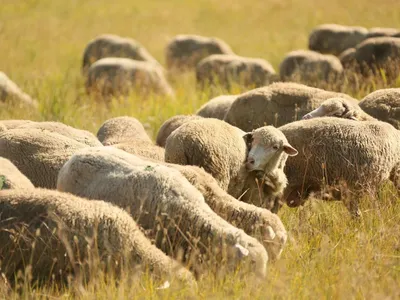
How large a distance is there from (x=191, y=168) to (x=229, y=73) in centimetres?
861

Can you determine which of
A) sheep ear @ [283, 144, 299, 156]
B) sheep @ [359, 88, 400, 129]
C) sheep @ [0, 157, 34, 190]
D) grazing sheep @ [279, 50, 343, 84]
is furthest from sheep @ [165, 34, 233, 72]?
sheep @ [0, 157, 34, 190]

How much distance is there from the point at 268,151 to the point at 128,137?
2.14 metres

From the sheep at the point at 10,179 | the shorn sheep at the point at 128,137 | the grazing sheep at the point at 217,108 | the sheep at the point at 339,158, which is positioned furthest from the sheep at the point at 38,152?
the grazing sheep at the point at 217,108

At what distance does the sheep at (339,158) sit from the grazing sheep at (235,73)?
20.9 ft

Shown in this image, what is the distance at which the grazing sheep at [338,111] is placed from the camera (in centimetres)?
869

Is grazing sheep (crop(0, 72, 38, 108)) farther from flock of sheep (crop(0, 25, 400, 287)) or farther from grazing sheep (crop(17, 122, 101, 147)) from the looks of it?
grazing sheep (crop(17, 122, 101, 147))

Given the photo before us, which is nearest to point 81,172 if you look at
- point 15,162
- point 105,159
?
point 105,159

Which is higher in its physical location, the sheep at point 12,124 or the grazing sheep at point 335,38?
the sheep at point 12,124

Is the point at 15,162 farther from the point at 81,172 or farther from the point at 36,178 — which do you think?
the point at 81,172

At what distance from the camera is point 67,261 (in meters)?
5.57

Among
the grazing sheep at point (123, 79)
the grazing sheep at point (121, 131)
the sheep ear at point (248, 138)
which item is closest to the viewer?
the sheep ear at point (248, 138)

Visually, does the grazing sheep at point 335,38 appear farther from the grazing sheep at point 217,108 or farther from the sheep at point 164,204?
the sheep at point 164,204

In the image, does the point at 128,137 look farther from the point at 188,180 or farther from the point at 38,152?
the point at 188,180

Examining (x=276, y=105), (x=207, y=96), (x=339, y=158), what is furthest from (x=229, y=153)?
(x=207, y=96)
